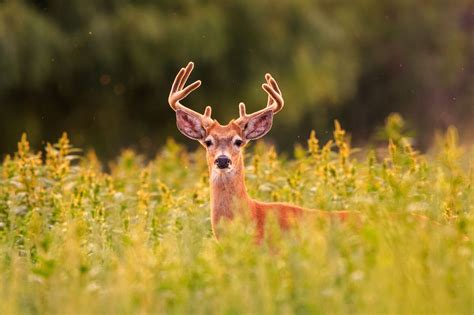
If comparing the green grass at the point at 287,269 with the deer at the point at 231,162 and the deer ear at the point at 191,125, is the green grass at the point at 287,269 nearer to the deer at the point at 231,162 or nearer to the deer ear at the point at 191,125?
the deer at the point at 231,162

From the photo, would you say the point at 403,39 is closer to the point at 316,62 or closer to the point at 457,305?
the point at 316,62

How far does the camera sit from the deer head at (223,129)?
867cm

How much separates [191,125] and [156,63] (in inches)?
530

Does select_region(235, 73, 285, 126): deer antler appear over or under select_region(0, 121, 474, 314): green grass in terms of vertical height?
over

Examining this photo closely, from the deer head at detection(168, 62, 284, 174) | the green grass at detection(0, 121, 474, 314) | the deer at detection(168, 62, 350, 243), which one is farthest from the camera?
the deer head at detection(168, 62, 284, 174)

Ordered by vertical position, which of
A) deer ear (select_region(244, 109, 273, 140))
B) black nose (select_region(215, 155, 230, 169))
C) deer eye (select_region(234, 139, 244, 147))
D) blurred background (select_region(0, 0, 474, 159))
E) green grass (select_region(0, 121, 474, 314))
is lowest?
green grass (select_region(0, 121, 474, 314))

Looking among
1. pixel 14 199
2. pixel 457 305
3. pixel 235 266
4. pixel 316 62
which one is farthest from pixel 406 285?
pixel 316 62

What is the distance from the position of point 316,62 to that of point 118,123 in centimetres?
341

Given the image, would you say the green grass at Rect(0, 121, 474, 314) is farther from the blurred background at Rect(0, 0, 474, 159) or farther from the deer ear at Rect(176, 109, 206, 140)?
the blurred background at Rect(0, 0, 474, 159)

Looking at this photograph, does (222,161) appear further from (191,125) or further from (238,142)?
(191,125)

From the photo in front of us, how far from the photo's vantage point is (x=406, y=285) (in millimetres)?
5770

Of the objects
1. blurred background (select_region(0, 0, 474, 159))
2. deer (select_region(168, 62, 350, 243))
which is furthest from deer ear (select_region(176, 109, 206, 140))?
blurred background (select_region(0, 0, 474, 159))

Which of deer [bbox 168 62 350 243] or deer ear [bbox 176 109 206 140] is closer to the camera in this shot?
deer [bbox 168 62 350 243]

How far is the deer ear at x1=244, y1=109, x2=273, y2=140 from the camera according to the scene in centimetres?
905
